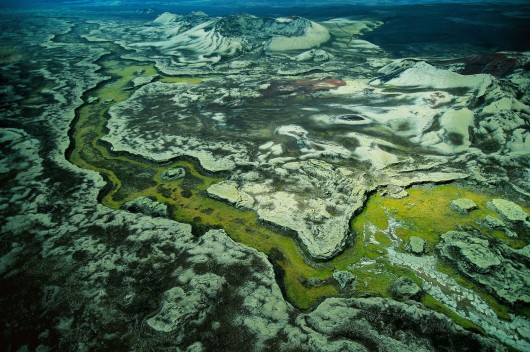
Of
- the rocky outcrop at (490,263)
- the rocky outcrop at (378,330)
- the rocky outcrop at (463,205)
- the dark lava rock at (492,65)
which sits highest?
the dark lava rock at (492,65)

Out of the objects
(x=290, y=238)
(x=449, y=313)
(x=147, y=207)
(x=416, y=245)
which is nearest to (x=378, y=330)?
(x=449, y=313)

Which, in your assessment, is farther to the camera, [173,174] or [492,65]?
[492,65]

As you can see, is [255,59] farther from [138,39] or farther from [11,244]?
[11,244]

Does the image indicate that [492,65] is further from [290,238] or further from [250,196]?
[290,238]

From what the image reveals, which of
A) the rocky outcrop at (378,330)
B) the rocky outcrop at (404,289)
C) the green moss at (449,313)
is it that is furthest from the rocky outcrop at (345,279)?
the green moss at (449,313)

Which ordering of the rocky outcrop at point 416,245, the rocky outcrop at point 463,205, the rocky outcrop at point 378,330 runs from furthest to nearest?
the rocky outcrop at point 463,205
the rocky outcrop at point 416,245
the rocky outcrop at point 378,330

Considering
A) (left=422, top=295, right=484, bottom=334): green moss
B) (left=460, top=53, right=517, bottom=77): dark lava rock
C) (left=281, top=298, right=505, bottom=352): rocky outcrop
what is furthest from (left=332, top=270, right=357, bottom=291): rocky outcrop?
(left=460, top=53, right=517, bottom=77): dark lava rock

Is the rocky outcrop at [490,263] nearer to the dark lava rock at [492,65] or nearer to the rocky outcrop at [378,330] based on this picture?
the rocky outcrop at [378,330]
